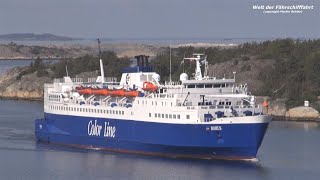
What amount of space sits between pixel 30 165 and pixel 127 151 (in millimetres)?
5586

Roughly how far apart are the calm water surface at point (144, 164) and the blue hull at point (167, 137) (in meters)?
0.53

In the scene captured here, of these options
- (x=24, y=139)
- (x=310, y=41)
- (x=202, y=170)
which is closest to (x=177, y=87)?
(x=202, y=170)

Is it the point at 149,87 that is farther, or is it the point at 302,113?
the point at 302,113

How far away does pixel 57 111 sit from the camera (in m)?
54.8

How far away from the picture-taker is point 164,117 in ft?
154

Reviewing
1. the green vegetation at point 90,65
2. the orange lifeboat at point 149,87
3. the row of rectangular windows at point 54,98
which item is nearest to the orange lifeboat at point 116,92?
the orange lifeboat at point 149,87

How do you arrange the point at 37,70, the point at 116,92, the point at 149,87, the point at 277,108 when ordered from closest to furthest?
the point at 149,87 → the point at 116,92 → the point at 277,108 → the point at 37,70

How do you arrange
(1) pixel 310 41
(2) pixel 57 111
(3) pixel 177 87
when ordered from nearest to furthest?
(3) pixel 177 87 → (2) pixel 57 111 → (1) pixel 310 41

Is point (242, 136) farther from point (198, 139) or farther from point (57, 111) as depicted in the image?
point (57, 111)

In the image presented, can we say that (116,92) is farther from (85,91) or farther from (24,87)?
(24,87)

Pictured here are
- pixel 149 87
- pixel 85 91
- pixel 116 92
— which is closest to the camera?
pixel 149 87

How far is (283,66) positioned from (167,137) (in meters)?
36.7

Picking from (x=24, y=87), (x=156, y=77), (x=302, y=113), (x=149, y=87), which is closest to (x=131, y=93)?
(x=149, y=87)

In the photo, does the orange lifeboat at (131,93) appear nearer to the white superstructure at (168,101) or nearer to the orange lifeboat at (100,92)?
the white superstructure at (168,101)
